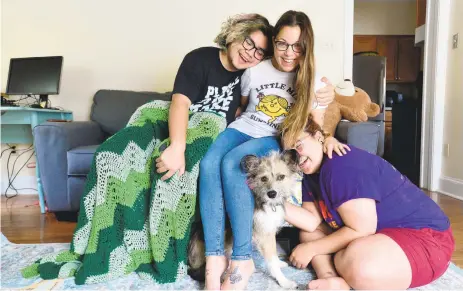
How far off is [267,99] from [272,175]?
0.37 metres

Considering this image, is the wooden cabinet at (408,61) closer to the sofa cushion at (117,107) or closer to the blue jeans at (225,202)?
the sofa cushion at (117,107)

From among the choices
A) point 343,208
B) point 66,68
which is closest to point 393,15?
point 66,68

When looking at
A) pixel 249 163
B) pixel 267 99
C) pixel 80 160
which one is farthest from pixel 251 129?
pixel 80 160

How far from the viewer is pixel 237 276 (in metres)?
1.29

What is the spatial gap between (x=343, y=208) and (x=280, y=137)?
0.44m

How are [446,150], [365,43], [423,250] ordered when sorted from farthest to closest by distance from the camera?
[365,43] → [446,150] → [423,250]

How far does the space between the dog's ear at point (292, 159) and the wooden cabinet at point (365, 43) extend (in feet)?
19.2

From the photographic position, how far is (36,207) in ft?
9.57

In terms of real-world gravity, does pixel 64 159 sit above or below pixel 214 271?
above

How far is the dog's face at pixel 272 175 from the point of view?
1407mm

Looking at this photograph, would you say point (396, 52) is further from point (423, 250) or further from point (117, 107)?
point (423, 250)

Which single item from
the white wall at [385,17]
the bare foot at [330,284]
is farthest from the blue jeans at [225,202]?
the white wall at [385,17]

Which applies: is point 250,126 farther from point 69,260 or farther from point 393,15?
point 393,15

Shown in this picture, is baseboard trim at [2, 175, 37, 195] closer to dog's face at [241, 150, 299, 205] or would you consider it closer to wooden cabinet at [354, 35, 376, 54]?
dog's face at [241, 150, 299, 205]
